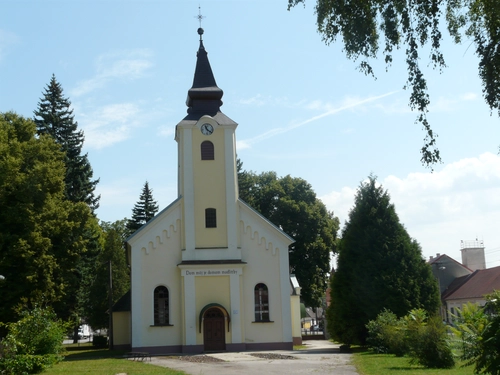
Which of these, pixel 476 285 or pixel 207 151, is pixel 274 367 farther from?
pixel 476 285

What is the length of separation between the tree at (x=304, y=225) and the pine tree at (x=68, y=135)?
15.7 meters

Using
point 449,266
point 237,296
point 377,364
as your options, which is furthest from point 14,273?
point 449,266

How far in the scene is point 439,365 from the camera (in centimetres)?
1975

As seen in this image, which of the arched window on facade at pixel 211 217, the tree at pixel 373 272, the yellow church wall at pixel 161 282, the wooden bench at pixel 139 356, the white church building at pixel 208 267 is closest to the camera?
the wooden bench at pixel 139 356

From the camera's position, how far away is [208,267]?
33.3 m

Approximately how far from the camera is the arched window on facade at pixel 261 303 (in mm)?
33875

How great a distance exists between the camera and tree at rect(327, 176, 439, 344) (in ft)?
98.9

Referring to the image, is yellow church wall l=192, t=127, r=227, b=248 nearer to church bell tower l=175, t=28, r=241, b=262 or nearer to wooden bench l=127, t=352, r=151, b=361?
church bell tower l=175, t=28, r=241, b=262

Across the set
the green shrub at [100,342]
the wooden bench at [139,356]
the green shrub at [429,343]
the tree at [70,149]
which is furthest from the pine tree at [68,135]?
the green shrub at [429,343]

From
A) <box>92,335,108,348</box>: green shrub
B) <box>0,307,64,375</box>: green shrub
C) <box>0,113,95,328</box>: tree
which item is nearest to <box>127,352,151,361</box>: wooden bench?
<box>0,307,64,375</box>: green shrub

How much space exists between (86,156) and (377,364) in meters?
33.2

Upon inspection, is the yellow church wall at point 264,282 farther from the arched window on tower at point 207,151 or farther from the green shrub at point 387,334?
the green shrub at point 387,334

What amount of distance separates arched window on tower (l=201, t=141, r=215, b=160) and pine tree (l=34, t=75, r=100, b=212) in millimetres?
15970

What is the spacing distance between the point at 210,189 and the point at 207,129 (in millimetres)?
3371
